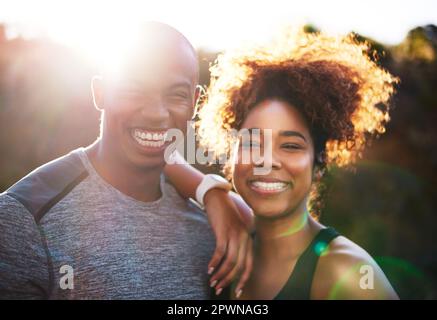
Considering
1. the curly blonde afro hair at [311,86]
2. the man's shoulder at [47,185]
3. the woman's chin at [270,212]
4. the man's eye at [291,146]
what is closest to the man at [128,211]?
the man's shoulder at [47,185]

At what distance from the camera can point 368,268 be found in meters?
1.95

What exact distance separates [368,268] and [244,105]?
820mm

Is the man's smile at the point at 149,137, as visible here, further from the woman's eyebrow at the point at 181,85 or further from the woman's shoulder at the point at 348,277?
the woman's shoulder at the point at 348,277

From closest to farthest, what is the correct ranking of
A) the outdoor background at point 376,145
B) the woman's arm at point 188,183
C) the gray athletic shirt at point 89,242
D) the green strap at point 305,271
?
the gray athletic shirt at point 89,242
the green strap at point 305,271
the woman's arm at point 188,183
the outdoor background at point 376,145

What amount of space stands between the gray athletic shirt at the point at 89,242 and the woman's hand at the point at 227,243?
124mm

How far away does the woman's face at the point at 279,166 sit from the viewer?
211 centimetres

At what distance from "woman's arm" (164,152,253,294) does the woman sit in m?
0.07

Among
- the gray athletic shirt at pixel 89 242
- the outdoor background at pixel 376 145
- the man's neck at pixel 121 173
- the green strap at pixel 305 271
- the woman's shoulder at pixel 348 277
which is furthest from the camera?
the outdoor background at pixel 376 145

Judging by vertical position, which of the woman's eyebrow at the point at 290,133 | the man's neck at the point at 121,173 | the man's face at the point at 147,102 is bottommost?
the man's neck at the point at 121,173

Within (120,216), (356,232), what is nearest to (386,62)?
(356,232)

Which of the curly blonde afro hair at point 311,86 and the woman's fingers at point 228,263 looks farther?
the curly blonde afro hair at point 311,86

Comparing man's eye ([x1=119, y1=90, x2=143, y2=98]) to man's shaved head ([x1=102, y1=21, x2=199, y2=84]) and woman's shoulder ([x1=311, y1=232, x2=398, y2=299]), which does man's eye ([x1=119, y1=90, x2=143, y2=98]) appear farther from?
woman's shoulder ([x1=311, y1=232, x2=398, y2=299])

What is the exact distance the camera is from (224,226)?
217cm

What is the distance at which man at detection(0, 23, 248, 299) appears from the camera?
1898 millimetres
